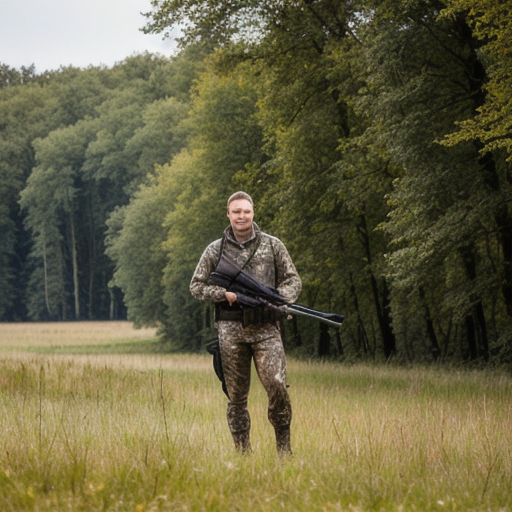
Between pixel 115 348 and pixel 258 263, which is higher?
pixel 258 263

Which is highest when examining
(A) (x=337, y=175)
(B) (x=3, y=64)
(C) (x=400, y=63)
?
(B) (x=3, y=64)

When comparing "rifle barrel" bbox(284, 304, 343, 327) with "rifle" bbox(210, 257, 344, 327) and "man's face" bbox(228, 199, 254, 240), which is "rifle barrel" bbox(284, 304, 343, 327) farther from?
"man's face" bbox(228, 199, 254, 240)

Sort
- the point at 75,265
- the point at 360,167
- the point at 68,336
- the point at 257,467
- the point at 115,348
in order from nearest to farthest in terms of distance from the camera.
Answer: the point at 257,467 < the point at 360,167 < the point at 115,348 < the point at 68,336 < the point at 75,265

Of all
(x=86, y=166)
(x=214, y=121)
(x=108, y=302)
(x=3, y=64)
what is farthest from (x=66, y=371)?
(x=3, y=64)

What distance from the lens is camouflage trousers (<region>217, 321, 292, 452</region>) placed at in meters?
6.86

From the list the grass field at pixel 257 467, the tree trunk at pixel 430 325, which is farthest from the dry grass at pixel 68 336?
the grass field at pixel 257 467

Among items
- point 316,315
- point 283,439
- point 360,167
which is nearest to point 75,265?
point 360,167

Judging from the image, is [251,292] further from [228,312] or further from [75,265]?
[75,265]

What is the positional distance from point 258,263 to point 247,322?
49 cm

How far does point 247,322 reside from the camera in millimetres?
6828

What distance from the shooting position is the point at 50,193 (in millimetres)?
71250

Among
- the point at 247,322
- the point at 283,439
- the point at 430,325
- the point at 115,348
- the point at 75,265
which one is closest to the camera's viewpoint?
the point at 247,322

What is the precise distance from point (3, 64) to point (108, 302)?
91.7ft

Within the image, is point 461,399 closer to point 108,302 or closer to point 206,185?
point 206,185
